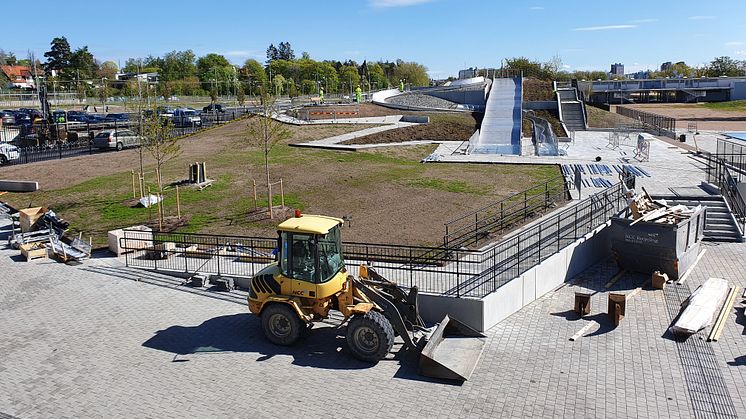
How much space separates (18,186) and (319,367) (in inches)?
1003

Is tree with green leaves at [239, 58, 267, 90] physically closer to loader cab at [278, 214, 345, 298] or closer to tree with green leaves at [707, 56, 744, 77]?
tree with green leaves at [707, 56, 744, 77]

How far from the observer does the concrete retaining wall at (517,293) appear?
13703mm

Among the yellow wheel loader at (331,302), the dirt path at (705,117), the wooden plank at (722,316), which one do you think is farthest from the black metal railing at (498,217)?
the dirt path at (705,117)

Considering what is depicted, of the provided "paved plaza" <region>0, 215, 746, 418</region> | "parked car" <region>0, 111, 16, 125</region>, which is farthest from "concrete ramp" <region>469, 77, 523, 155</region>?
"parked car" <region>0, 111, 16, 125</region>

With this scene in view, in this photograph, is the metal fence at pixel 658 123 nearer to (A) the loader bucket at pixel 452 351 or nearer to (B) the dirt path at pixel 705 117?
(B) the dirt path at pixel 705 117

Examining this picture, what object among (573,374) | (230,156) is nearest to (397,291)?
(573,374)

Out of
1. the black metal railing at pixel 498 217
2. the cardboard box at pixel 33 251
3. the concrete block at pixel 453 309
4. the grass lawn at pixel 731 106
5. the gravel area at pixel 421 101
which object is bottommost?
the concrete block at pixel 453 309

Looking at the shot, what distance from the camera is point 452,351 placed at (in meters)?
12.2

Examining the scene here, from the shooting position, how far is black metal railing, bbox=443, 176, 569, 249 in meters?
19.8

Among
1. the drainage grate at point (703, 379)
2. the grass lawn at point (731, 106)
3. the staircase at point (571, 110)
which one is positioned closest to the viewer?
the drainage grate at point (703, 379)

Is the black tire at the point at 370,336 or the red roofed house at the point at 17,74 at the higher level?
the red roofed house at the point at 17,74

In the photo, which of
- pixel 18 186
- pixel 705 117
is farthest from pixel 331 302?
pixel 705 117

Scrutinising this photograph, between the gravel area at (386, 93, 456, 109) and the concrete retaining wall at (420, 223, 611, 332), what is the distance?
2138 inches

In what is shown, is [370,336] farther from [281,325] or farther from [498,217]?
[498,217]
